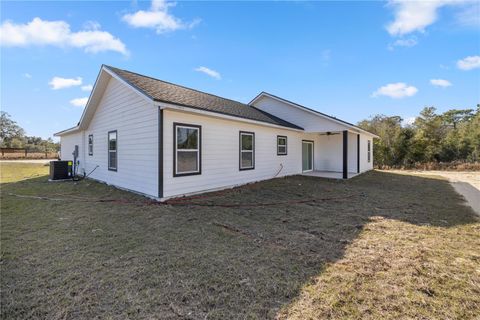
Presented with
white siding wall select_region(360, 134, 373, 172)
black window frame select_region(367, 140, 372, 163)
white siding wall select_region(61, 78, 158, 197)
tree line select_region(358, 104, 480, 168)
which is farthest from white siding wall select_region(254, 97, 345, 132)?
tree line select_region(358, 104, 480, 168)

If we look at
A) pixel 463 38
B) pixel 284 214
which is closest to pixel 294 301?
pixel 284 214

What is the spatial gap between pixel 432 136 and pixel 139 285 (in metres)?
26.6

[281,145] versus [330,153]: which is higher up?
[281,145]

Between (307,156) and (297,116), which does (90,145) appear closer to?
(297,116)

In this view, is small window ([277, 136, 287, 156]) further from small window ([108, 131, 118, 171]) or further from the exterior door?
small window ([108, 131, 118, 171])

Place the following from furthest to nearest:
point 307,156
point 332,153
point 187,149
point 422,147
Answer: point 422,147 < point 332,153 < point 307,156 < point 187,149

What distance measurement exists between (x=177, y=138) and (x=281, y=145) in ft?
20.4

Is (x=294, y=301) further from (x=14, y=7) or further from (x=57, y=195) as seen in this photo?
(x=14, y=7)

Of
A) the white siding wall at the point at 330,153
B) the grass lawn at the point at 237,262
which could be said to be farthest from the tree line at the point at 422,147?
the grass lawn at the point at 237,262

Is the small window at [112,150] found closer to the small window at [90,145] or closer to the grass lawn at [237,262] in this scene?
the small window at [90,145]

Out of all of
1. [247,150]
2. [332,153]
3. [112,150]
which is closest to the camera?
[112,150]

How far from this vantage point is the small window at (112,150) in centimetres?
901

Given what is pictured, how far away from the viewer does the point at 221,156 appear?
8.36 metres

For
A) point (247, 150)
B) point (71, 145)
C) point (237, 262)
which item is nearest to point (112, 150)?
point (247, 150)
